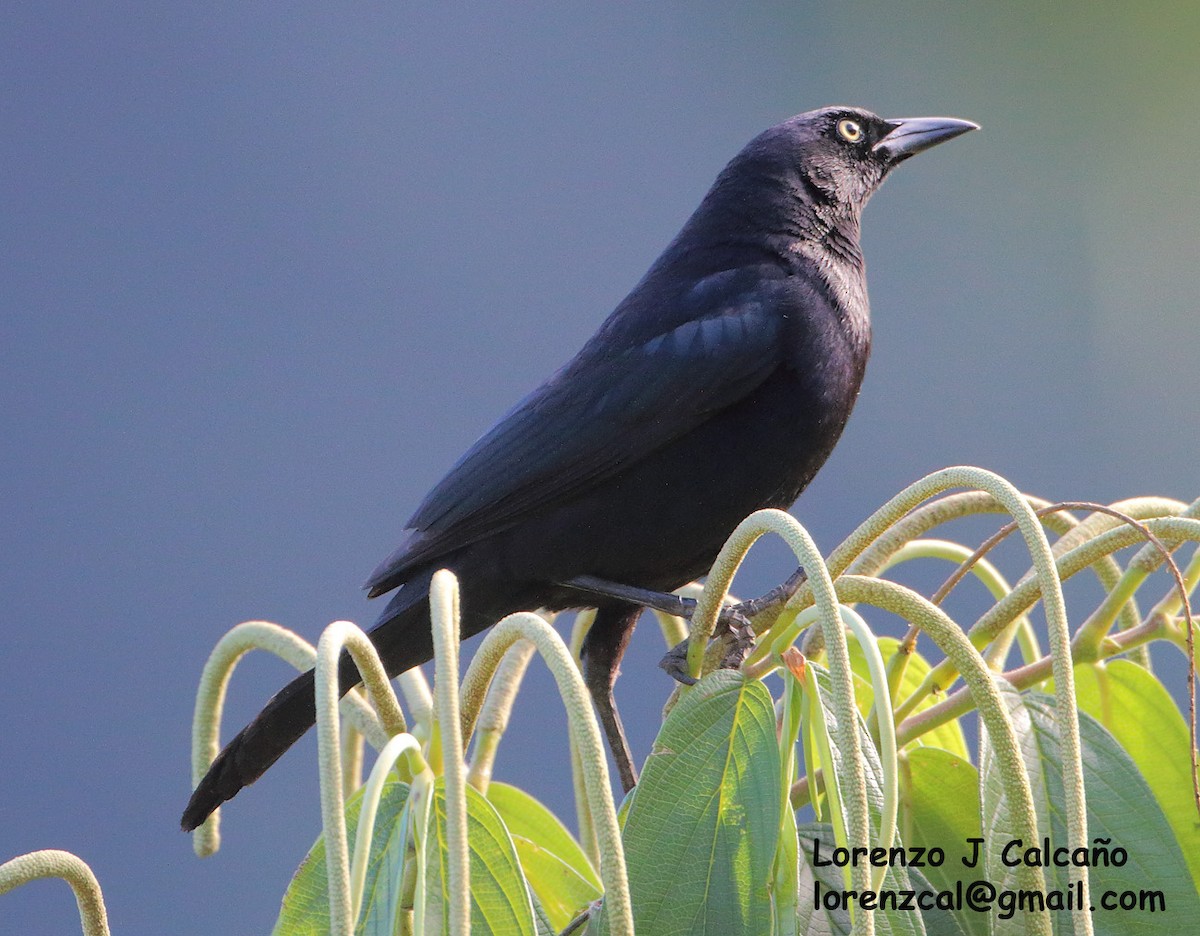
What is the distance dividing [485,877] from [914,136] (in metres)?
2.56

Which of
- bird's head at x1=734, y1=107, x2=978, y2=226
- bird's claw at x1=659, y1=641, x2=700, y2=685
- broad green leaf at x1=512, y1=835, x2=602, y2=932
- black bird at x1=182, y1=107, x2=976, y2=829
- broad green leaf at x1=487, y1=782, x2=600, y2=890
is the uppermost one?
bird's head at x1=734, y1=107, x2=978, y2=226

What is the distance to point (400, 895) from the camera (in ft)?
3.64

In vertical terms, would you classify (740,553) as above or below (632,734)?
above

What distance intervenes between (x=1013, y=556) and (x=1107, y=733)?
4969 millimetres

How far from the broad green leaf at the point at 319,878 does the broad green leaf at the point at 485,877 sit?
62 millimetres

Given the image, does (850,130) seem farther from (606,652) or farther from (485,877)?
(485,877)

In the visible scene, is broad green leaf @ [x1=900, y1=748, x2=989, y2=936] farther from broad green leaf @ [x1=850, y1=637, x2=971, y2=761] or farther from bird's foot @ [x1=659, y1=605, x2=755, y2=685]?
bird's foot @ [x1=659, y1=605, x2=755, y2=685]

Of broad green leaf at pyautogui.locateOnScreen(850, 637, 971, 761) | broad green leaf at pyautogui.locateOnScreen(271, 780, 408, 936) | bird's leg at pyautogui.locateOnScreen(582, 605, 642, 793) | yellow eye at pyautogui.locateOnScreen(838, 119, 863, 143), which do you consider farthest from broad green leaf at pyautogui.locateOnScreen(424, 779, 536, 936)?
yellow eye at pyautogui.locateOnScreen(838, 119, 863, 143)

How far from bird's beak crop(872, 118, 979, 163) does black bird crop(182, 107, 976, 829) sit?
66 cm

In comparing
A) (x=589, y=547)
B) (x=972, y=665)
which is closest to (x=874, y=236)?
(x=589, y=547)

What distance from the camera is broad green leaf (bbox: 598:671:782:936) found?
3.77ft

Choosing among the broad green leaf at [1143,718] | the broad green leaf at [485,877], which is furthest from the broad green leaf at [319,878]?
the broad green leaf at [1143,718]

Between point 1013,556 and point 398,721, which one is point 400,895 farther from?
point 1013,556

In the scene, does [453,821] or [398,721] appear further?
[398,721]
